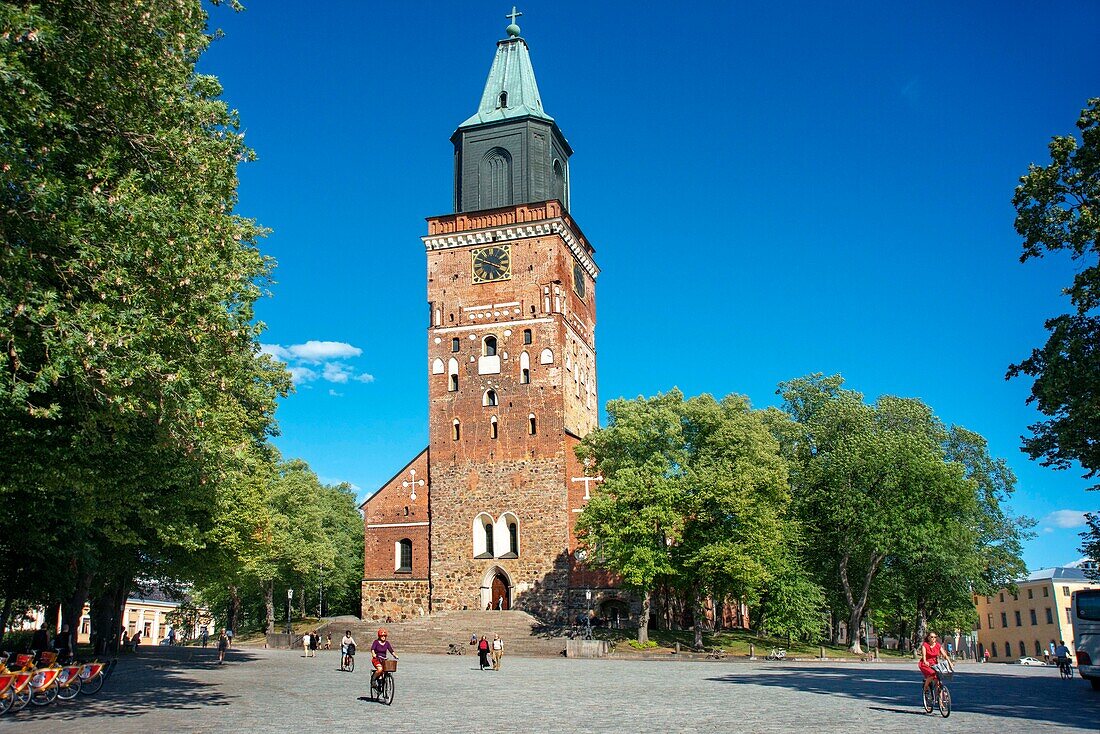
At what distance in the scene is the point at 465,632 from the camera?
44.5m

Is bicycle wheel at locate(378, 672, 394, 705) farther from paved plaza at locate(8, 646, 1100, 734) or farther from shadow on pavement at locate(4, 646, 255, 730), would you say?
shadow on pavement at locate(4, 646, 255, 730)

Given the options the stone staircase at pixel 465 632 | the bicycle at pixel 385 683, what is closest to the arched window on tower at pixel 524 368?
the stone staircase at pixel 465 632

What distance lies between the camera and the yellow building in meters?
74.2

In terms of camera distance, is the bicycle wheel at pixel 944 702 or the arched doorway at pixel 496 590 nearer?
the bicycle wheel at pixel 944 702

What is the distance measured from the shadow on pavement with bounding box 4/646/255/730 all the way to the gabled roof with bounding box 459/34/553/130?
33219 millimetres

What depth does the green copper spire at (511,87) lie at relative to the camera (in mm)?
Answer: 52281

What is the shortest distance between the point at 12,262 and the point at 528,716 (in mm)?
11145

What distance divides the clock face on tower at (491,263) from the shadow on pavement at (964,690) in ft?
92.8

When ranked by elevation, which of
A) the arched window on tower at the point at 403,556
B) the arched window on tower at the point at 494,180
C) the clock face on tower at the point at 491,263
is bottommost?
the arched window on tower at the point at 403,556

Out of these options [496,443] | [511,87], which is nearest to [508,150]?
[511,87]

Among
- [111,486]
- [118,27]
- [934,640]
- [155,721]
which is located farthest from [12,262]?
[934,640]

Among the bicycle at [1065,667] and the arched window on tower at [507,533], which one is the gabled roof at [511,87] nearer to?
the arched window on tower at [507,533]

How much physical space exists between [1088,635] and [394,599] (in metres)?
36.2

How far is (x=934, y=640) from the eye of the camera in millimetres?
17047
